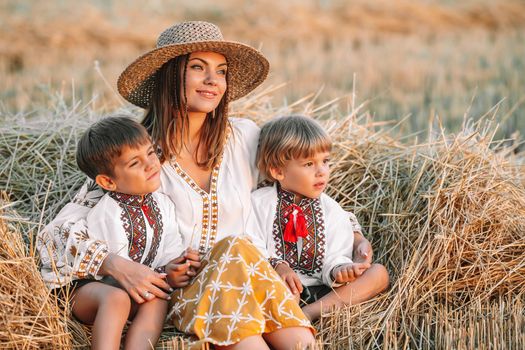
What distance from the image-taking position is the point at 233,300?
2.97 metres

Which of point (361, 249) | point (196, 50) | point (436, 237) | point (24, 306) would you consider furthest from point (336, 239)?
point (24, 306)

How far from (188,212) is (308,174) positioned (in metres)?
0.61

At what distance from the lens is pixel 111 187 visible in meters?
3.33

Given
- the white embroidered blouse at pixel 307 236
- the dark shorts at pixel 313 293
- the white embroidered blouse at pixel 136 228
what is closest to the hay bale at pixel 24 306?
the white embroidered blouse at pixel 136 228

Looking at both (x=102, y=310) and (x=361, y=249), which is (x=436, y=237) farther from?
(x=102, y=310)

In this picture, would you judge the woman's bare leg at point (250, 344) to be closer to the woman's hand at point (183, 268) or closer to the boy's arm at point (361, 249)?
the woman's hand at point (183, 268)

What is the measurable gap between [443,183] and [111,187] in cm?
175

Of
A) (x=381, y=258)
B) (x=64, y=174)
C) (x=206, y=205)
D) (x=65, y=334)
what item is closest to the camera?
(x=65, y=334)

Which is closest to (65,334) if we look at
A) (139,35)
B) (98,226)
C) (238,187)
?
(98,226)

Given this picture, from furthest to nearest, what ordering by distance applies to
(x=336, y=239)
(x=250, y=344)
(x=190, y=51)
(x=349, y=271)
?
(x=336, y=239)
(x=190, y=51)
(x=349, y=271)
(x=250, y=344)

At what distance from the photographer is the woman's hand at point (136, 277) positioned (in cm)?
307

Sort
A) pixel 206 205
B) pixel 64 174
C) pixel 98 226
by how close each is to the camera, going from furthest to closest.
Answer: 1. pixel 64 174
2. pixel 206 205
3. pixel 98 226

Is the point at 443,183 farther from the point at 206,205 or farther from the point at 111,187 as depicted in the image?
the point at 111,187

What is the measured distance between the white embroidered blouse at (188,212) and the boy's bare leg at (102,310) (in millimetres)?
92
